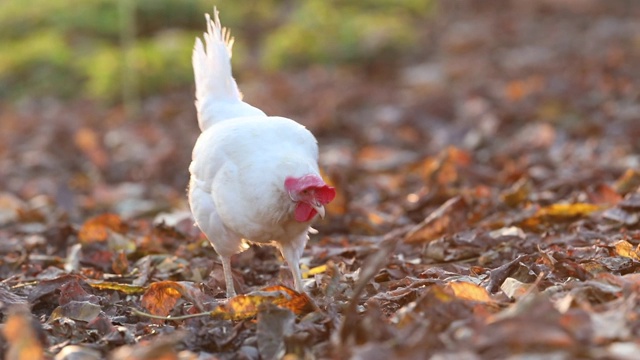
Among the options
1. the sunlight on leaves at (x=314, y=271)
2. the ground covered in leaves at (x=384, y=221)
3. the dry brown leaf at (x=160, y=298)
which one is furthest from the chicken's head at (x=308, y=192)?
the sunlight on leaves at (x=314, y=271)

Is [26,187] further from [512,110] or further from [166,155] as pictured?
[512,110]

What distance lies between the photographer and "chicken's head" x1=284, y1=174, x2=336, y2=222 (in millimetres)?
3137

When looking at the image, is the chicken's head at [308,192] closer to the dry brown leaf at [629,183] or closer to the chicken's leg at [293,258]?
the chicken's leg at [293,258]

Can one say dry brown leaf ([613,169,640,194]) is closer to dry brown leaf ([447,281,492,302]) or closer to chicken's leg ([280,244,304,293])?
chicken's leg ([280,244,304,293])

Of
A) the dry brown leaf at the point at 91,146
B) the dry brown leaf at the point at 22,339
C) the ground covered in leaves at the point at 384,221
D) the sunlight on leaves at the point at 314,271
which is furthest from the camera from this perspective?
the dry brown leaf at the point at 91,146

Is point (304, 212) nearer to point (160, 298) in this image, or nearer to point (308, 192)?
point (308, 192)

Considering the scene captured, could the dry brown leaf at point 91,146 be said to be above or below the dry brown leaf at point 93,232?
below

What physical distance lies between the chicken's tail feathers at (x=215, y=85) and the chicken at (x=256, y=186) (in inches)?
5.6

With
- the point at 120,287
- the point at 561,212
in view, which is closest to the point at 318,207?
the point at 120,287

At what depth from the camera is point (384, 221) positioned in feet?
16.4

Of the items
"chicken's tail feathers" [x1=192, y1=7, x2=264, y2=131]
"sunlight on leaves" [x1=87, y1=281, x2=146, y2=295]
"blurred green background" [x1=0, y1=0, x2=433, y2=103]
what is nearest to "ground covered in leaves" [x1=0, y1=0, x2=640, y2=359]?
"sunlight on leaves" [x1=87, y1=281, x2=146, y2=295]

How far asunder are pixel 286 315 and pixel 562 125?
16.9 feet

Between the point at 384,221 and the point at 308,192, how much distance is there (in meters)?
1.88

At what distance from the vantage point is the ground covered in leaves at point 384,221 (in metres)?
2.54
